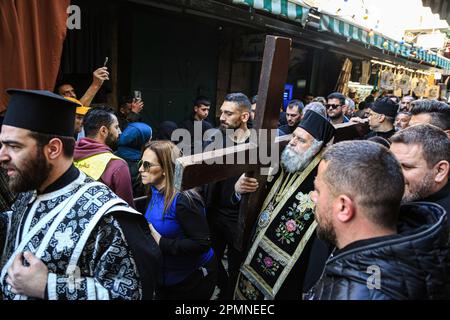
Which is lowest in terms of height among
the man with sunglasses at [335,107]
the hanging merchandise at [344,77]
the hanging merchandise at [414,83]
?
the man with sunglasses at [335,107]


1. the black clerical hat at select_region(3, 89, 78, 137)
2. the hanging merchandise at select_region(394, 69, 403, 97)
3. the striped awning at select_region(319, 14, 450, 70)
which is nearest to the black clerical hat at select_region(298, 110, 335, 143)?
the black clerical hat at select_region(3, 89, 78, 137)

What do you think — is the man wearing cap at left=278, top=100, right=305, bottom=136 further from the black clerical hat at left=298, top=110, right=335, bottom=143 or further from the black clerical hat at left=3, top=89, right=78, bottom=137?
the black clerical hat at left=3, top=89, right=78, bottom=137

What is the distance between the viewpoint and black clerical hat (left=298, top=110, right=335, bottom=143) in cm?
248

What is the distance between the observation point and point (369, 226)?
1263 mm

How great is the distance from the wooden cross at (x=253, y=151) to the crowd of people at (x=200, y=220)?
92mm

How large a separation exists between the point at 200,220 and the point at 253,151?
801 millimetres

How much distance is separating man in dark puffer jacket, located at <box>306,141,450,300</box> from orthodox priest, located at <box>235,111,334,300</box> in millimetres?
897

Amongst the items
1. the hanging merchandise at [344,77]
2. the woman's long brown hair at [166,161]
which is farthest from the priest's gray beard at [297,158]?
the hanging merchandise at [344,77]

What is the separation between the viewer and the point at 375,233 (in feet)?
4.11

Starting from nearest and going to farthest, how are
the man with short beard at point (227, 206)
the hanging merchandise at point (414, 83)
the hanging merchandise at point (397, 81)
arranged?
the man with short beard at point (227, 206)
the hanging merchandise at point (397, 81)
the hanging merchandise at point (414, 83)

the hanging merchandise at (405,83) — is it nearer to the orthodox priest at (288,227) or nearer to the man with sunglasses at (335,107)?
the man with sunglasses at (335,107)

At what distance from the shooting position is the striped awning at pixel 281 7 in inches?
170
